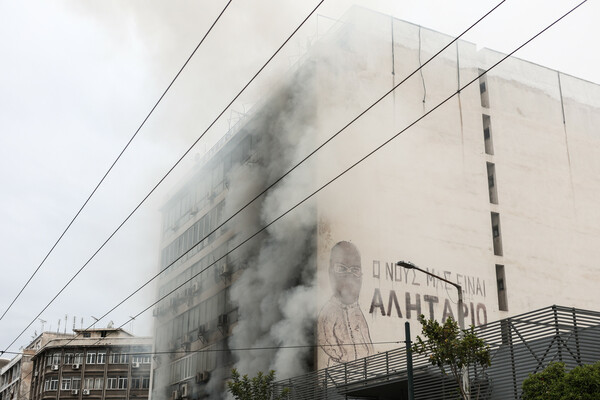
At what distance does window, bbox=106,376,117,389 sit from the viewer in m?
77.4

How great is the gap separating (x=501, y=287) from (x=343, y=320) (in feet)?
36.5

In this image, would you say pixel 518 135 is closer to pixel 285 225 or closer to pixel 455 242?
pixel 455 242

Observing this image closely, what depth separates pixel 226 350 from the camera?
4550cm

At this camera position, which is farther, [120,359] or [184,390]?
[120,359]

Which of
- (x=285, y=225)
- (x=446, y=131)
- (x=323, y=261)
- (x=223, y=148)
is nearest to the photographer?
(x=323, y=261)

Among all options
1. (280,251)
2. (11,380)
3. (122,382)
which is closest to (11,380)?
(11,380)

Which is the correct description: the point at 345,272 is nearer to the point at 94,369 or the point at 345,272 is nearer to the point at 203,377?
the point at 203,377

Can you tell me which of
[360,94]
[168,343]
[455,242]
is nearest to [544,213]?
[455,242]

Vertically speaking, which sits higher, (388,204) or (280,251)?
(388,204)

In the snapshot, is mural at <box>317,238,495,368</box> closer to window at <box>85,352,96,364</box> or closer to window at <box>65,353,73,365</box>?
window at <box>85,352,96,364</box>

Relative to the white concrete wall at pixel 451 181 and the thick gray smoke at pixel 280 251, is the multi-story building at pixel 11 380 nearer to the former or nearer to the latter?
the thick gray smoke at pixel 280 251

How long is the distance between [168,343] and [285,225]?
20.1m

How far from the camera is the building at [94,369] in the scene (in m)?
77.1

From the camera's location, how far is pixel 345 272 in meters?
37.8
